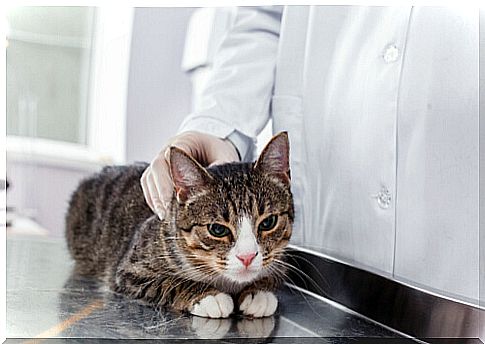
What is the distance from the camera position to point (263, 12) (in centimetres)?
86

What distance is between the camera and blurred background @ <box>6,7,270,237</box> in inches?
46.6

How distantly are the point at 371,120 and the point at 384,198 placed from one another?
0.25 feet

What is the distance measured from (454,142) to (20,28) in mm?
984

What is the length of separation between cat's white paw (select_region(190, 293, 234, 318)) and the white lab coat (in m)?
0.15

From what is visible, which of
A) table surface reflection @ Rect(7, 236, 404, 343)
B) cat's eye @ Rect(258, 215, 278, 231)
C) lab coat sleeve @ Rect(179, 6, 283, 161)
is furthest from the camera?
lab coat sleeve @ Rect(179, 6, 283, 161)

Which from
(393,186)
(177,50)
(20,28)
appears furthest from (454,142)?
(20,28)

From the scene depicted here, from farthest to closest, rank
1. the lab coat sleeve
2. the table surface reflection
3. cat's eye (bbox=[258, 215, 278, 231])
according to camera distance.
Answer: the lab coat sleeve < cat's eye (bbox=[258, 215, 278, 231]) < the table surface reflection

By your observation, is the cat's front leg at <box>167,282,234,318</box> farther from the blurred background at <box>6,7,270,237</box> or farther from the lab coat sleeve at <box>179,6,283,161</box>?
the blurred background at <box>6,7,270,237</box>

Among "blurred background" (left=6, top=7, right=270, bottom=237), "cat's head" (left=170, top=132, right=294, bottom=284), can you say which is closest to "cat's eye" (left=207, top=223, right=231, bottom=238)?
"cat's head" (left=170, top=132, right=294, bottom=284)

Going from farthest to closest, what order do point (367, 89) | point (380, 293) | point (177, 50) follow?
point (177, 50)
point (367, 89)
point (380, 293)

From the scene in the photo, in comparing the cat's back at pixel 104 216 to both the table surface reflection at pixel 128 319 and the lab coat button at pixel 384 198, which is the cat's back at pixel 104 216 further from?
the lab coat button at pixel 384 198

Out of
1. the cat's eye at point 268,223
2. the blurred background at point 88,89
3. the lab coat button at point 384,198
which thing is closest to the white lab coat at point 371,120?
the lab coat button at point 384,198

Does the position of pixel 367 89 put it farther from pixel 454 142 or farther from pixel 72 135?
pixel 72 135

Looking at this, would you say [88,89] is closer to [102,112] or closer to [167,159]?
[102,112]
